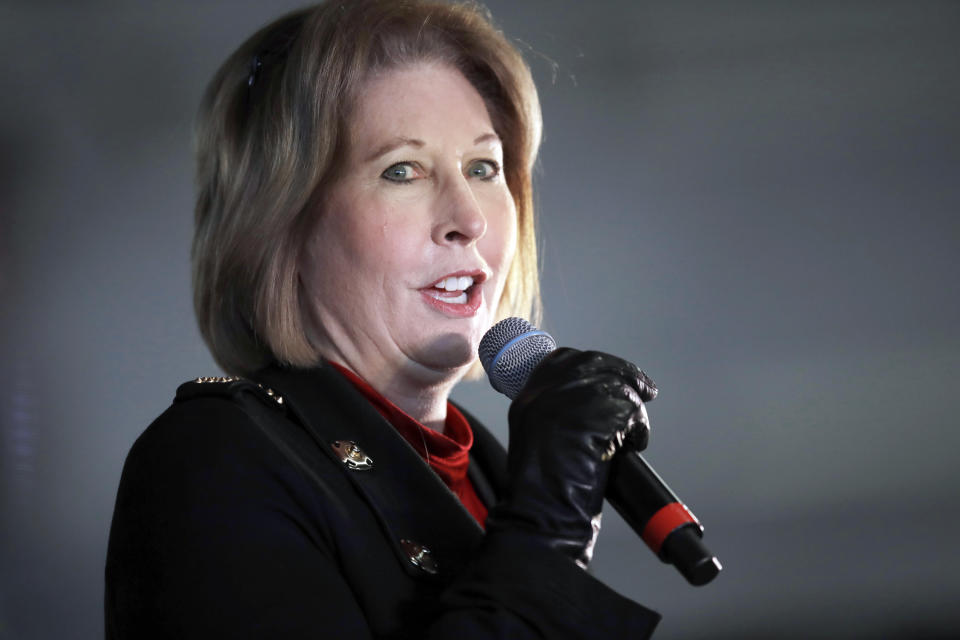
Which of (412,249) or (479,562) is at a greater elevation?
(412,249)

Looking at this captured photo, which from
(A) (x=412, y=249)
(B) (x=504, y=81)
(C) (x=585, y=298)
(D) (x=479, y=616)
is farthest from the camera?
(C) (x=585, y=298)

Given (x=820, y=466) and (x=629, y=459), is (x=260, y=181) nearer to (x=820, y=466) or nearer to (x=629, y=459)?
(x=629, y=459)

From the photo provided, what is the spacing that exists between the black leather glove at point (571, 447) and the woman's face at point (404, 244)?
1.07 feet

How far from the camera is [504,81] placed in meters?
1.53

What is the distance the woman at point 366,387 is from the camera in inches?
37.8

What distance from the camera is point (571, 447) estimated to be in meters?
0.97

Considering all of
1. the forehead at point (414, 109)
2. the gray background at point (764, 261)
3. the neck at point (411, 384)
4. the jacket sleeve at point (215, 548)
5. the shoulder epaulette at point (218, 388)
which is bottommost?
the jacket sleeve at point (215, 548)

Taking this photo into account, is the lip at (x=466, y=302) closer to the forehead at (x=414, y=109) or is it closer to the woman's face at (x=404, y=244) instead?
the woman's face at (x=404, y=244)

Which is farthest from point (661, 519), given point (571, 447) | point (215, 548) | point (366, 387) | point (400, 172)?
point (400, 172)

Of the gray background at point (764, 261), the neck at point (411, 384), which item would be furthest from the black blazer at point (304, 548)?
the gray background at point (764, 261)

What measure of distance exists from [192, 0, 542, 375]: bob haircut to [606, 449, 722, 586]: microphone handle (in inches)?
19.9

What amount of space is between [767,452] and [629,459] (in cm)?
207

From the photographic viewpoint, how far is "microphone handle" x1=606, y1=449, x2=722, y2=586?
86cm

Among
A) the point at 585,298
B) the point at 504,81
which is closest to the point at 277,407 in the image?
the point at 504,81
